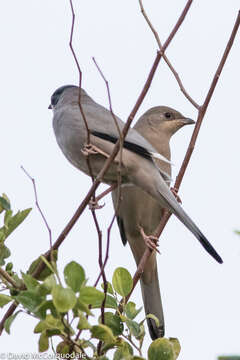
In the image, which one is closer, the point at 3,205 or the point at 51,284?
the point at 51,284

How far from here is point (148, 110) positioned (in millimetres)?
6609

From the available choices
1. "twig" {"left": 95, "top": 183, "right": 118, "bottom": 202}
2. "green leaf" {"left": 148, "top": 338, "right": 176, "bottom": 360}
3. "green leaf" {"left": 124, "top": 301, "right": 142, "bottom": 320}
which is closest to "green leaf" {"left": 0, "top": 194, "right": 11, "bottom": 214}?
"green leaf" {"left": 124, "top": 301, "right": 142, "bottom": 320}

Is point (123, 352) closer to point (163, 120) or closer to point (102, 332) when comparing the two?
point (102, 332)

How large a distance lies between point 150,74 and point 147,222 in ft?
10.8

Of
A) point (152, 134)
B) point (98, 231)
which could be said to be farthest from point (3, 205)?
point (152, 134)

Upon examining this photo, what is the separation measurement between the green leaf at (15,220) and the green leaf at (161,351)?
83cm

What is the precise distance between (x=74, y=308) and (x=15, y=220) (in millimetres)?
738

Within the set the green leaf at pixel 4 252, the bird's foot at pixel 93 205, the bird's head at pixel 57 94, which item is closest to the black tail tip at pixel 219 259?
the bird's foot at pixel 93 205

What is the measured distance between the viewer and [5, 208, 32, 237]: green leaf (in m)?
2.79

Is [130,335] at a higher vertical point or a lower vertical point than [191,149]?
lower

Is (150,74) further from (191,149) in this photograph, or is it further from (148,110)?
(148,110)

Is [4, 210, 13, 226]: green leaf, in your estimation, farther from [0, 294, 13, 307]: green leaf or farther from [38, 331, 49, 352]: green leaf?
[38, 331, 49, 352]: green leaf

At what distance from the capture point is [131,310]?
2.82m

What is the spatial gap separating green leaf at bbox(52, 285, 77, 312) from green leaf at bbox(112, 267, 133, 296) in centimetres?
77
